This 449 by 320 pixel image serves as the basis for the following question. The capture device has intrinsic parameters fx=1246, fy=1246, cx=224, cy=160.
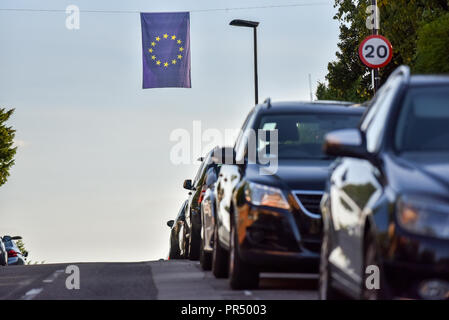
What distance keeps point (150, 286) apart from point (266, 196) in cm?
245

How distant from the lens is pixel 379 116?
28.0 ft

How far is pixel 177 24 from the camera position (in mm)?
37719

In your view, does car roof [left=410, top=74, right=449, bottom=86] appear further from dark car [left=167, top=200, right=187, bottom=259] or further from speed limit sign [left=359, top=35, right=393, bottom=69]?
speed limit sign [left=359, top=35, right=393, bottom=69]

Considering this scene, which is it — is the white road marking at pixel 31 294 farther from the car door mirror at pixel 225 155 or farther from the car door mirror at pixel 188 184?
the car door mirror at pixel 188 184

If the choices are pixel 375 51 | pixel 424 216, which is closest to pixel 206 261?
pixel 375 51

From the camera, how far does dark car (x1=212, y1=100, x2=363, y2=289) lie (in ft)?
38.3

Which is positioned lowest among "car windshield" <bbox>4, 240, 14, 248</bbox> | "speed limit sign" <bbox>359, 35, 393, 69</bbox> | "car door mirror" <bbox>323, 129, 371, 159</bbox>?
"car windshield" <bbox>4, 240, 14, 248</bbox>

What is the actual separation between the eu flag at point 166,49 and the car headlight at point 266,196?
24.6 m

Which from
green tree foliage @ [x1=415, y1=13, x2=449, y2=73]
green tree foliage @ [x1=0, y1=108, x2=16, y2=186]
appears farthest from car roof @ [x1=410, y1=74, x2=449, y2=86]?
green tree foliage @ [x1=0, y1=108, x2=16, y2=186]

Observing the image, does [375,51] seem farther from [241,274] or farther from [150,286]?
[241,274]

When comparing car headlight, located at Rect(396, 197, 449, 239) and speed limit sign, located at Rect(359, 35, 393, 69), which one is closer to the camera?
car headlight, located at Rect(396, 197, 449, 239)

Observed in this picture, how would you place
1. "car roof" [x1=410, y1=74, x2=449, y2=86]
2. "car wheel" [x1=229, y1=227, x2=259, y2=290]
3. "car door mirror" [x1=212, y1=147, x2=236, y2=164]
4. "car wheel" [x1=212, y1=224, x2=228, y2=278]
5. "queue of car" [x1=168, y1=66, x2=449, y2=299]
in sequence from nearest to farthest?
"queue of car" [x1=168, y1=66, x2=449, y2=299]
"car roof" [x1=410, y1=74, x2=449, y2=86]
"car wheel" [x1=229, y1=227, x2=259, y2=290]
"car door mirror" [x1=212, y1=147, x2=236, y2=164]
"car wheel" [x1=212, y1=224, x2=228, y2=278]

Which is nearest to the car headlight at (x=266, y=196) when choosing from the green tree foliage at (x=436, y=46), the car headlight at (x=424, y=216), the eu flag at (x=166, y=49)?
the car headlight at (x=424, y=216)
